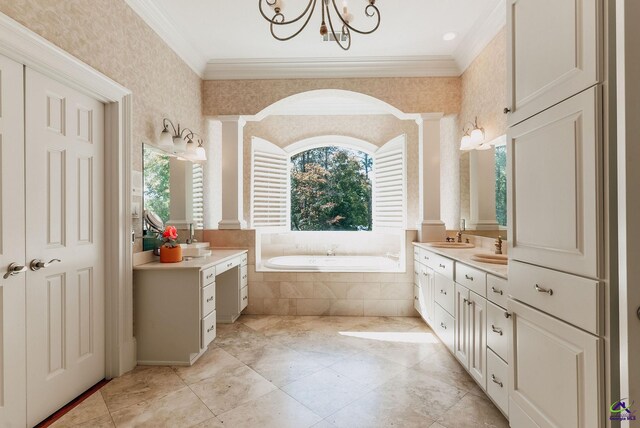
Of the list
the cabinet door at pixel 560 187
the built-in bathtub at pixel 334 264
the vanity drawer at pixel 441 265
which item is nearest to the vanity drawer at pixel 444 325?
the vanity drawer at pixel 441 265

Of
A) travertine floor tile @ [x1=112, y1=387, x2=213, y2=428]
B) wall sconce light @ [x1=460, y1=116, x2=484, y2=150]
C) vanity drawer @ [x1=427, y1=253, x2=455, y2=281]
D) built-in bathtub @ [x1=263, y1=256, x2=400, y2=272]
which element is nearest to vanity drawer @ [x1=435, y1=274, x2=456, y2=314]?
vanity drawer @ [x1=427, y1=253, x2=455, y2=281]

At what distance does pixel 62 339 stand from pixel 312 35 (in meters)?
3.20

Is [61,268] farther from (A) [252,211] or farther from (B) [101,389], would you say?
(A) [252,211]

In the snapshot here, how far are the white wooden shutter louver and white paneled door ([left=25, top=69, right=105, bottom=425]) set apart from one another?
4.26 ft

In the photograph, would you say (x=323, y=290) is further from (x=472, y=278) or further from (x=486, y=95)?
(x=486, y=95)

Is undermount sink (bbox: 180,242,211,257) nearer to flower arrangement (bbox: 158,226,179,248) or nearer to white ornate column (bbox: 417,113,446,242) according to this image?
flower arrangement (bbox: 158,226,179,248)

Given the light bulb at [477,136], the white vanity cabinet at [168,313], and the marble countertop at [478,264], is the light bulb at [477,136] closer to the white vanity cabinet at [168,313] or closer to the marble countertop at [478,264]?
the marble countertop at [478,264]

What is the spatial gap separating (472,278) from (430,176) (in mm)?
1787

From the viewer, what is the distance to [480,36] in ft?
9.60

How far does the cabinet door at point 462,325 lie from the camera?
224 cm

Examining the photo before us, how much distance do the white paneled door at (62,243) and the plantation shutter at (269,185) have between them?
93.6 inches

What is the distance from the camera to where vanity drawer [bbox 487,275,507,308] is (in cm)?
175

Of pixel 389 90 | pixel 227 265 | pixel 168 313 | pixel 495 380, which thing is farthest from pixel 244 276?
pixel 389 90

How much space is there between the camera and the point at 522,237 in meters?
1.45
